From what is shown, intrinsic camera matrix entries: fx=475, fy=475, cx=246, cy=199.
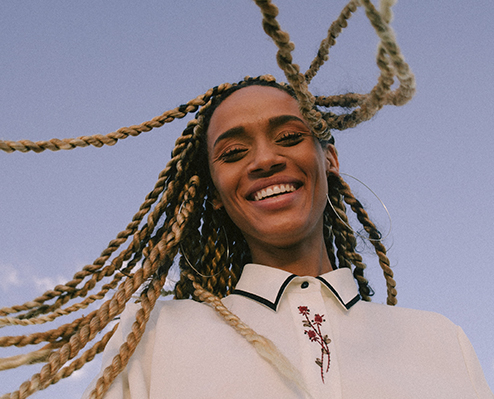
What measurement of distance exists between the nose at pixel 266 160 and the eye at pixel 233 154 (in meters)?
0.07

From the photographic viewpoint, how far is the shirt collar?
1.79 metres

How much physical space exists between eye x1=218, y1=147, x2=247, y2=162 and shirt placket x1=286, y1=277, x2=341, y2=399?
569 millimetres

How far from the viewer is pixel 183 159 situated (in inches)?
87.2

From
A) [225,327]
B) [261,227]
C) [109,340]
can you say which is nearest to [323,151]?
[261,227]

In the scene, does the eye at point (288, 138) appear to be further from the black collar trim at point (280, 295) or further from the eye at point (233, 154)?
the black collar trim at point (280, 295)

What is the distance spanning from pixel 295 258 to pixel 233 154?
0.51 meters

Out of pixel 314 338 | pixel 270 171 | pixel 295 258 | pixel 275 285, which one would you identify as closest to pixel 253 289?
pixel 275 285

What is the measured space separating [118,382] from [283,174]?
0.97 metres

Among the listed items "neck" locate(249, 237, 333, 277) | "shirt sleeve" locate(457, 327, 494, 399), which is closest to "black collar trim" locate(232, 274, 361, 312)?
"neck" locate(249, 237, 333, 277)

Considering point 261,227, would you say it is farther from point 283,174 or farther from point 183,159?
point 183,159

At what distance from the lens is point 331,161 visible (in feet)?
7.54

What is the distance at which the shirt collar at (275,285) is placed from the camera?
179 cm

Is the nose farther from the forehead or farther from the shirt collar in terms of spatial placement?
the shirt collar

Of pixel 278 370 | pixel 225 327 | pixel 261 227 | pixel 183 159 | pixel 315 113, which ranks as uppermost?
pixel 183 159
